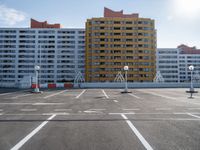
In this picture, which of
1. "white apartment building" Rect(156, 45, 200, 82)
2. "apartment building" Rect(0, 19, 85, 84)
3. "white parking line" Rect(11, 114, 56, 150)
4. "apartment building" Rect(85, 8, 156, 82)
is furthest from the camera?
"white apartment building" Rect(156, 45, 200, 82)

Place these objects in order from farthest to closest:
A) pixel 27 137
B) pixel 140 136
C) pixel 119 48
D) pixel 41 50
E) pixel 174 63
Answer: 1. pixel 174 63
2. pixel 41 50
3. pixel 119 48
4. pixel 140 136
5. pixel 27 137

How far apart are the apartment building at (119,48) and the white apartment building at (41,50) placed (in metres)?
15.9

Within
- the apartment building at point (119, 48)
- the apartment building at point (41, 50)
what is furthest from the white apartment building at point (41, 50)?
the apartment building at point (119, 48)

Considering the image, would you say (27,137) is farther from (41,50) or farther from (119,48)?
(41,50)

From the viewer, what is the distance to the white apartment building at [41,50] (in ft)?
293

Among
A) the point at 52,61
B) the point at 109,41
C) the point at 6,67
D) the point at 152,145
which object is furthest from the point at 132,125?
the point at 6,67

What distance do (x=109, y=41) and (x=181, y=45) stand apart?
83252mm

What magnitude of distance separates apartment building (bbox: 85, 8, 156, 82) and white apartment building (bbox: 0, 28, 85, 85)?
1591 cm

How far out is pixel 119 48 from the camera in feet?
246

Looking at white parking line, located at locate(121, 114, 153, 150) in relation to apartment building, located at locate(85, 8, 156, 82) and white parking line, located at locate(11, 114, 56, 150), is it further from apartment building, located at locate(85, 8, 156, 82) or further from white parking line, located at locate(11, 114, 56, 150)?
apartment building, located at locate(85, 8, 156, 82)

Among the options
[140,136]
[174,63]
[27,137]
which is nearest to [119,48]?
[174,63]

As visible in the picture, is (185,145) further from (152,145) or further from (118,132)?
(118,132)

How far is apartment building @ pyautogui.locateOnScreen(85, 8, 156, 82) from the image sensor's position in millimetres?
72938

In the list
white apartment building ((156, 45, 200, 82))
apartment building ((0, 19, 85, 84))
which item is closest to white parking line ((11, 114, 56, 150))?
apartment building ((0, 19, 85, 84))
